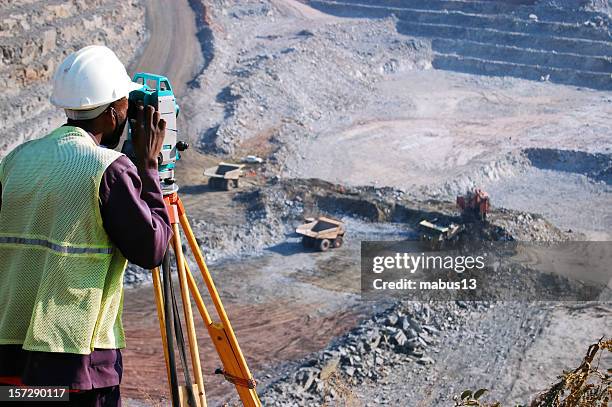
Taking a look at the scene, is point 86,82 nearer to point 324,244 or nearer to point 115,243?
point 115,243

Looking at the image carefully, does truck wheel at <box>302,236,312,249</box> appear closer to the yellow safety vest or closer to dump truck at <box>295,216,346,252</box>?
dump truck at <box>295,216,346,252</box>

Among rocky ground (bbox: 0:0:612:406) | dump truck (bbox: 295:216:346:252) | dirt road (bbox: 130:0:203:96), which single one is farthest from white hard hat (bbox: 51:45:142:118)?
dirt road (bbox: 130:0:203:96)

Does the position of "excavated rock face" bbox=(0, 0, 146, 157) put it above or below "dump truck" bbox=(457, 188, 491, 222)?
above

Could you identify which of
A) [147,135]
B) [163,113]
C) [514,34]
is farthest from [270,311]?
[514,34]

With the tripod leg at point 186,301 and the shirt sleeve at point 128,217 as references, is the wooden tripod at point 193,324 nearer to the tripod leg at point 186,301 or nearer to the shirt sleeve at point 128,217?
the tripod leg at point 186,301

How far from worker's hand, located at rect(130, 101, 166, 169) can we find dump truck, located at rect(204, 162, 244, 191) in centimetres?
1622

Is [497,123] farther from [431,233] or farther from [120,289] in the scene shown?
[120,289]

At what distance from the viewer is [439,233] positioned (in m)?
16.0

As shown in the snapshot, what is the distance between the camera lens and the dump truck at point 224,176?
18844 mm

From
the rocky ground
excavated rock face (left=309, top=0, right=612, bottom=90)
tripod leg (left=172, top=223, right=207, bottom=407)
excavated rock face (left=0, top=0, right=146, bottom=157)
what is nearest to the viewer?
tripod leg (left=172, top=223, right=207, bottom=407)

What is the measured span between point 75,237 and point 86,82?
53cm

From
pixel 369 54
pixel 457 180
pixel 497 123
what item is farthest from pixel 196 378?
pixel 369 54

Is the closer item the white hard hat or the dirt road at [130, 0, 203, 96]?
the white hard hat

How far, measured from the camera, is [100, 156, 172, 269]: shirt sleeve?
233cm
